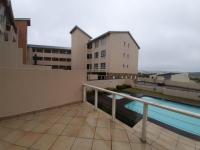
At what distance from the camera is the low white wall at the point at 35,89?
332cm

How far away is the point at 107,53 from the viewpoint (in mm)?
18375

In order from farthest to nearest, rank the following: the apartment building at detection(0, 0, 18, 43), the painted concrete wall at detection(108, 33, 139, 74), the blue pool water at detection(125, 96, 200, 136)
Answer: the painted concrete wall at detection(108, 33, 139, 74)
the apartment building at detection(0, 0, 18, 43)
the blue pool water at detection(125, 96, 200, 136)

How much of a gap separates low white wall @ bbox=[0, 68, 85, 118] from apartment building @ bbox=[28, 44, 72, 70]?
2449 centimetres

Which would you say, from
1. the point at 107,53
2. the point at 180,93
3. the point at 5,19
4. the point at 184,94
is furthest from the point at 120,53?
the point at 5,19

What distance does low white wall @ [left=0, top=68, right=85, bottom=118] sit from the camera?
332 centimetres

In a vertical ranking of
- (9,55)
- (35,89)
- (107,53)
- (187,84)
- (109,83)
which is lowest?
(187,84)

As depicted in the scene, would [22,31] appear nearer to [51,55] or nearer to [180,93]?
[51,55]

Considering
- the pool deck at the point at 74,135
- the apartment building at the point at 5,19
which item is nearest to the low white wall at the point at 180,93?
the pool deck at the point at 74,135

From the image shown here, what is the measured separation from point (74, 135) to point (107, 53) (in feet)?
53.8

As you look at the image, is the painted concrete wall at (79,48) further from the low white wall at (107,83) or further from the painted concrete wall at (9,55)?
the painted concrete wall at (9,55)

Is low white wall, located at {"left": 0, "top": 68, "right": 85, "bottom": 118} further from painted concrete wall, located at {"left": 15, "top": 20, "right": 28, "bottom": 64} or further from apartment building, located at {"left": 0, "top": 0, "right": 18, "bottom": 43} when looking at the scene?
painted concrete wall, located at {"left": 15, "top": 20, "right": 28, "bottom": 64}

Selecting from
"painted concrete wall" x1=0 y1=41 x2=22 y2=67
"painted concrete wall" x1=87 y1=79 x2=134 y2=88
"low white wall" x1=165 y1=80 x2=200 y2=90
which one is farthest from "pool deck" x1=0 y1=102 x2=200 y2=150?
"low white wall" x1=165 y1=80 x2=200 y2=90

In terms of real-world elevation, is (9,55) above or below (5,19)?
below

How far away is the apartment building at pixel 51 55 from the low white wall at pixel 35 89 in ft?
80.3
